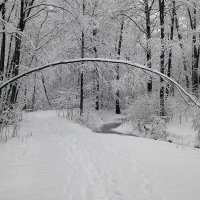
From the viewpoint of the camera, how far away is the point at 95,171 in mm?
5980

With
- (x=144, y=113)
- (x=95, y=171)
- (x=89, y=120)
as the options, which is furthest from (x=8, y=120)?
(x=144, y=113)

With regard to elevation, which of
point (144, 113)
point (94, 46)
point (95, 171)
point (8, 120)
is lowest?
point (95, 171)

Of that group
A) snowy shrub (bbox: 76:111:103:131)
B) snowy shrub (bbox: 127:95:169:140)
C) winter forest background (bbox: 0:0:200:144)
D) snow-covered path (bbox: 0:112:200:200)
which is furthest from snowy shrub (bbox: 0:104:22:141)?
snowy shrub (bbox: 127:95:169:140)

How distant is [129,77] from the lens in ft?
27.6

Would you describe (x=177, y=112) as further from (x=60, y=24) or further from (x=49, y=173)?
(x=49, y=173)

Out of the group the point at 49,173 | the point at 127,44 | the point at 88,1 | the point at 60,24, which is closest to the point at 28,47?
Result: the point at 60,24

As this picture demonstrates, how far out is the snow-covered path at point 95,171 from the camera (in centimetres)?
474

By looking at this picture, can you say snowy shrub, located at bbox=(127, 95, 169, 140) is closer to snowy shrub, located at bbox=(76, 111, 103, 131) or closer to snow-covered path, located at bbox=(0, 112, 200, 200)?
snowy shrub, located at bbox=(76, 111, 103, 131)

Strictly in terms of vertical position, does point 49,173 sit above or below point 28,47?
below

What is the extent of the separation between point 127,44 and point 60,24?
41.7ft

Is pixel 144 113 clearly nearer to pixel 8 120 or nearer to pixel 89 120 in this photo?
pixel 89 120

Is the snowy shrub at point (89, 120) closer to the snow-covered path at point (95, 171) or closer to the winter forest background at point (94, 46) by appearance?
the winter forest background at point (94, 46)

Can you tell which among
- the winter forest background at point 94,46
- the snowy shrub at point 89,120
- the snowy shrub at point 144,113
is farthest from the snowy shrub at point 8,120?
the snowy shrub at point 144,113

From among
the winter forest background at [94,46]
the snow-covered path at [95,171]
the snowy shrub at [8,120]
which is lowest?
the snow-covered path at [95,171]
